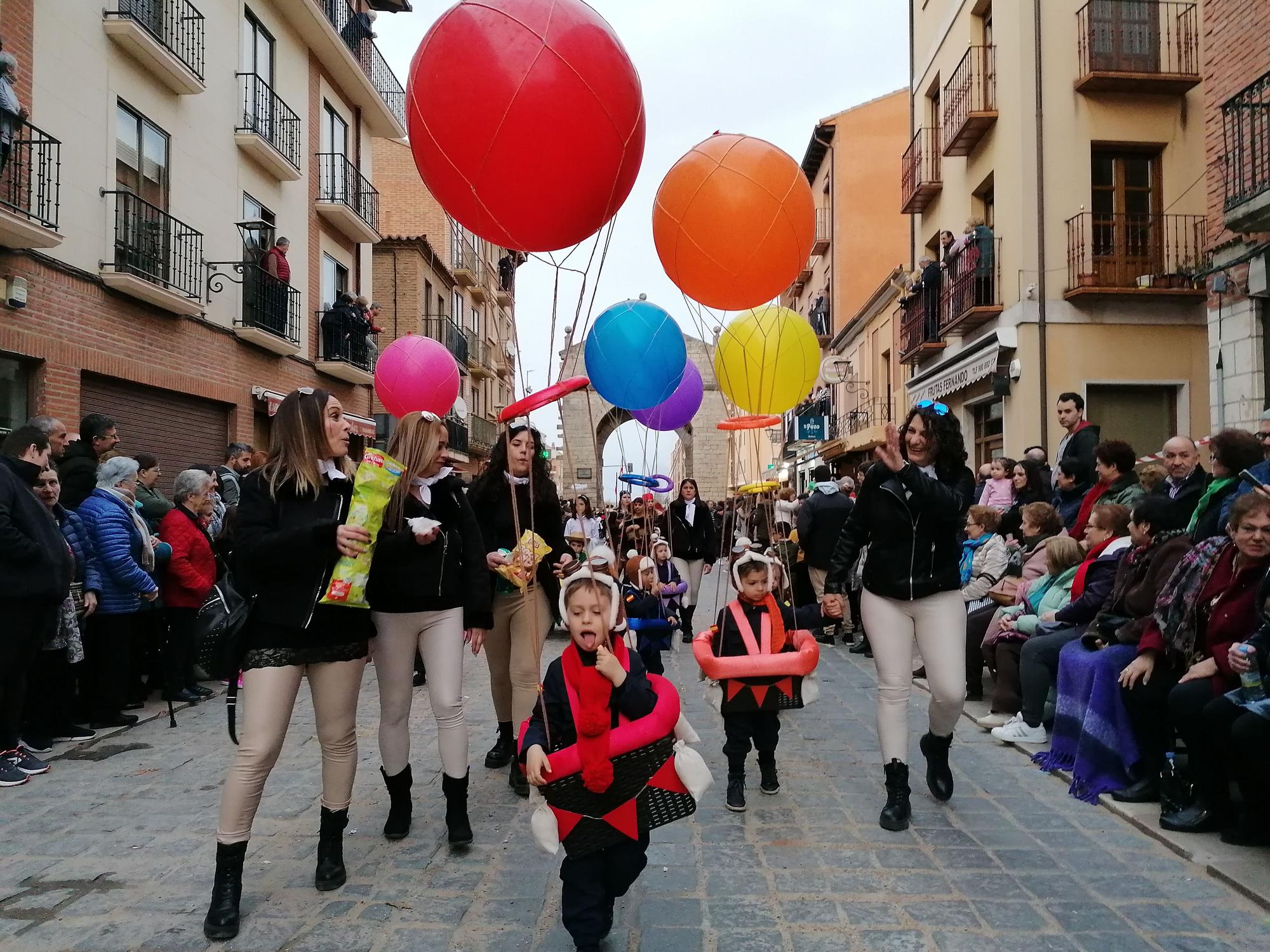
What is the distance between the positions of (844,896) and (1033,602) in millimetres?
3613

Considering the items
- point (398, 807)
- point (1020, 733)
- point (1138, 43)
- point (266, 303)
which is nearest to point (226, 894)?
point (398, 807)

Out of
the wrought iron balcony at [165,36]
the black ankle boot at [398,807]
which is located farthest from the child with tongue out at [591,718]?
the wrought iron balcony at [165,36]

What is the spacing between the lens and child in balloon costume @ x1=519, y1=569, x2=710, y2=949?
3.04 metres

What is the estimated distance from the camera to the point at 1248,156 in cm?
967

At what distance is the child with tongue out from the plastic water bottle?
101 inches

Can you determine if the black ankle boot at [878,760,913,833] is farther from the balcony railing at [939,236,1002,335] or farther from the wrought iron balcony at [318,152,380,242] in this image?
the wrought iron balcony at [318,152,380,242]

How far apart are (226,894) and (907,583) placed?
3116 millimetres

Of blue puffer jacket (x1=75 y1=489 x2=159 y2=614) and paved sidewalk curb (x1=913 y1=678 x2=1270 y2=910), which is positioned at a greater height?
blue puffer jacket (x1=75 y1=489 x2=159 y2=614)

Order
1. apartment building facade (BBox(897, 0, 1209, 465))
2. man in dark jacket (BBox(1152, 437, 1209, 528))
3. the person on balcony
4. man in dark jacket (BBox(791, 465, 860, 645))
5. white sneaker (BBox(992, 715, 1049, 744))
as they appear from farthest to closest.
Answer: apartment building facade (BBox(897, 0, 1209, 465)) → man in dark jacket (BBox(791, 465, 860, 645)) → the person on balcony → man in dark jacket (BBox(1152, 437, 1209, 528)) → white sneaker (BBox(992, 715, 1049, 744))

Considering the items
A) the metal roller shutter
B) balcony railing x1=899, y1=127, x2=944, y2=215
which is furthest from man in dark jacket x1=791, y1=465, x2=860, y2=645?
balcony railing x1=899, y1=127, x2=944, y2=215

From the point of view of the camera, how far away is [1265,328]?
9664 millimetres

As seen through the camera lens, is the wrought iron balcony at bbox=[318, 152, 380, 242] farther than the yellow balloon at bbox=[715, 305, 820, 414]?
Yes

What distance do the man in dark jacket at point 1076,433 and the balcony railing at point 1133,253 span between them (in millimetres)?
5994

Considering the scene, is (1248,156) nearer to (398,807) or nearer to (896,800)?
(896,800)
